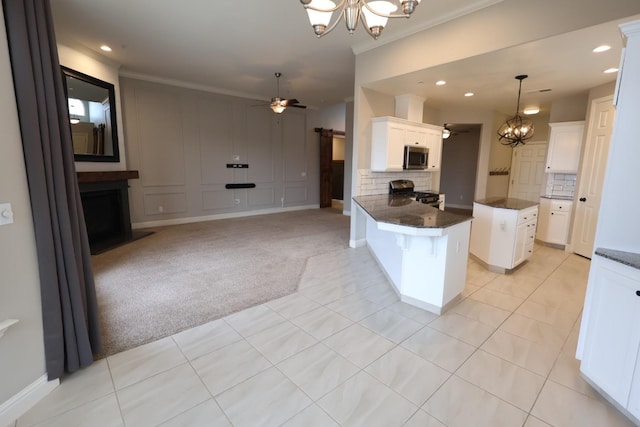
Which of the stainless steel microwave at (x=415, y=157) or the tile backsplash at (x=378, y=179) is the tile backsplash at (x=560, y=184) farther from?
the stainless steel microwave at (x=415, y=157)

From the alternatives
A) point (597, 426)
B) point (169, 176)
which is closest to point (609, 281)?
point (597, 426)

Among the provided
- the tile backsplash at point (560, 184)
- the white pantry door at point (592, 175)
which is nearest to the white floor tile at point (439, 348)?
the white pantry door at point (592, 175)

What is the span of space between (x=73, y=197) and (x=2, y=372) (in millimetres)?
1009

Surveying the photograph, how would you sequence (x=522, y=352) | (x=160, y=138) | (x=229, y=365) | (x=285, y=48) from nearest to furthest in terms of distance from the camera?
(x=229, y=365)
(x=522, y=352)
(x=285, y=48)
(x=160, y=138)

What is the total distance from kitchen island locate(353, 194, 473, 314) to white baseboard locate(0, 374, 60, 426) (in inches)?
101

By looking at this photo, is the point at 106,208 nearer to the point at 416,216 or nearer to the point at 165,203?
the point at 165,203

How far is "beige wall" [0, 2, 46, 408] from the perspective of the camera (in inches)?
59.3

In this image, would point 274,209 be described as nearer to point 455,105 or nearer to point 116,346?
point 455,105

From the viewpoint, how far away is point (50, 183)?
1.69 metres

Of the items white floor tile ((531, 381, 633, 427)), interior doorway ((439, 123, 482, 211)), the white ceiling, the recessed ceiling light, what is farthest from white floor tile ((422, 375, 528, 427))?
interior doorway ((439, 123, 482, 211))

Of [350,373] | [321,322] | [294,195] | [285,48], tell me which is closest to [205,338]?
[321,322]

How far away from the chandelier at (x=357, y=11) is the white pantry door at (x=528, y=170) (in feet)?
21.6

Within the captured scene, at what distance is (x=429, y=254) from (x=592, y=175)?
380 cm

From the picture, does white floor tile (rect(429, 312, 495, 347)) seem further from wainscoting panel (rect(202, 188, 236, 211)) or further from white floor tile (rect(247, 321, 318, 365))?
wainscoting panel (rect(202, 188, 236, 211))
